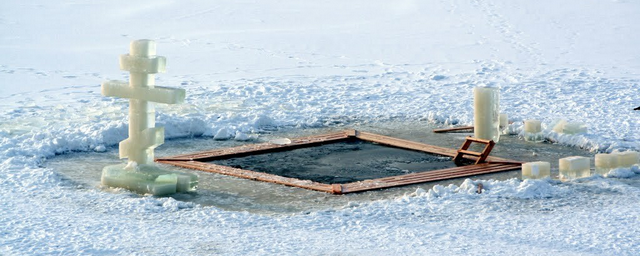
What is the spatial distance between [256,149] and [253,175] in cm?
119

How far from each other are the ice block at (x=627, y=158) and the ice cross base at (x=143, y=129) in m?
4.07

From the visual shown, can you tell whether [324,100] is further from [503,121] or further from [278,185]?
[278,185]

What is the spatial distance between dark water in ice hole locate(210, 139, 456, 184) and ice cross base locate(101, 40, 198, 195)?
1.27 metres

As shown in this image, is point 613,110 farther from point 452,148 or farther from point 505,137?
point 452,148

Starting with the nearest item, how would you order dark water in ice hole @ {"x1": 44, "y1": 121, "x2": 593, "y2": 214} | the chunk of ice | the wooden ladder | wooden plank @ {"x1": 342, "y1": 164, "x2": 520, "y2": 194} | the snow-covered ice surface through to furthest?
the snow-covered ice surface < dark water in ice hole @ {"x1": 44, "y1": 121, "x2": 593, "y2": 214} < wooden plank @ {"x1": 342, "y1": 164, "x2": 520, "y2": 194} < the wooden ladder < the chunk of ice

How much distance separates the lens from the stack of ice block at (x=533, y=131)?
11.4 m

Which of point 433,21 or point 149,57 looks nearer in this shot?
point 149,57

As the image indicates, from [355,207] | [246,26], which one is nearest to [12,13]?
[246,26]

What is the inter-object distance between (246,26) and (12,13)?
549 cm

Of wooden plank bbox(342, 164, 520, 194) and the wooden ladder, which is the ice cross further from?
the wooden ladder

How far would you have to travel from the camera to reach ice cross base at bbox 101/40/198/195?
8.93 meters

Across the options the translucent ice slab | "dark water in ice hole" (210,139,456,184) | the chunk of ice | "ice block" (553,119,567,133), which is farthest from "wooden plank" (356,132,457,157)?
the translucent ice slab

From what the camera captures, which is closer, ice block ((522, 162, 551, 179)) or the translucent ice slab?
the translucent ice slab

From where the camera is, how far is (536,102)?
14055mm
